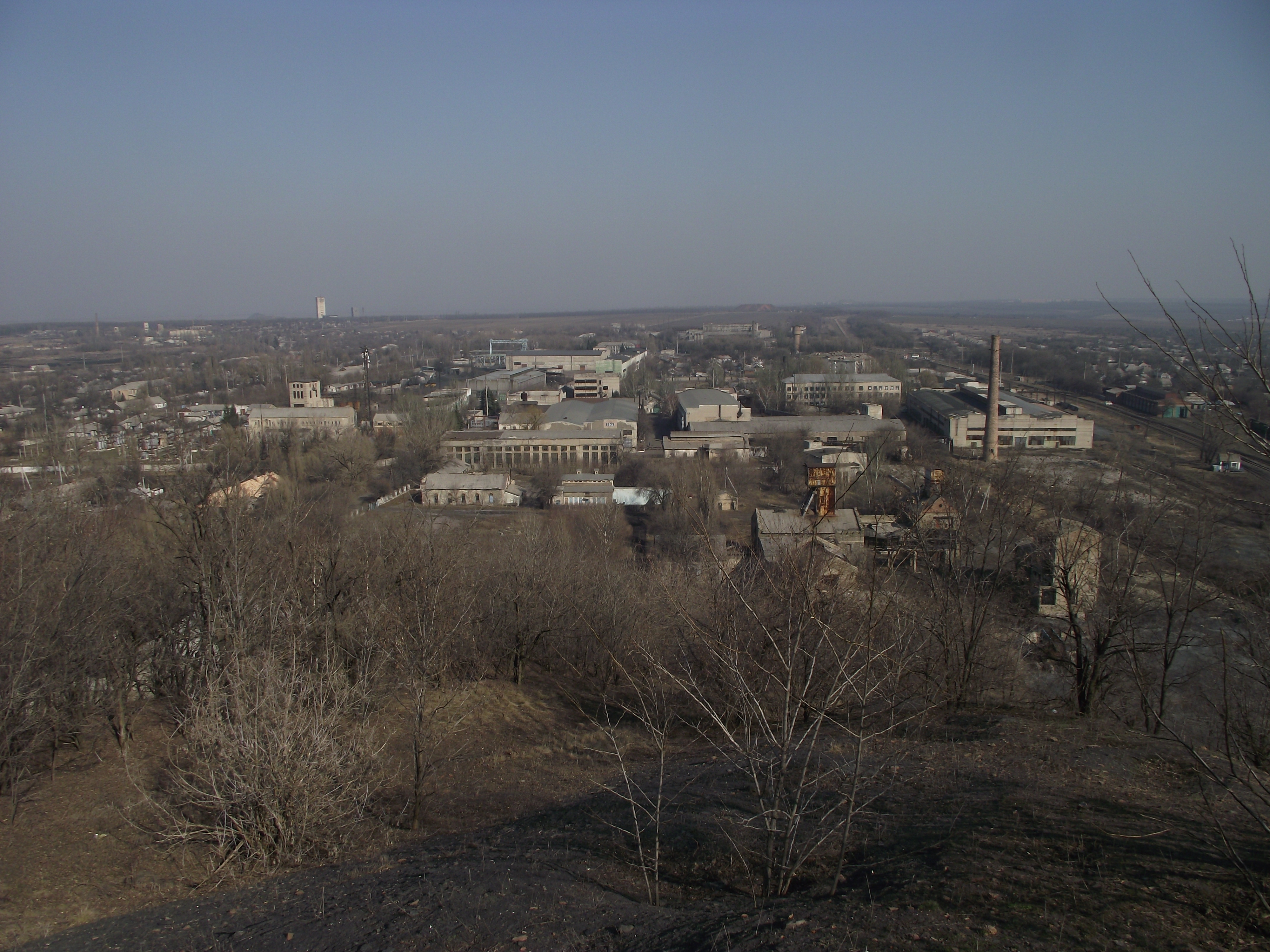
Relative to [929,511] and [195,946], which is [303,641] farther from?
[929,511]

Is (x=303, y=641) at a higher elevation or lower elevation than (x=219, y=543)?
lower

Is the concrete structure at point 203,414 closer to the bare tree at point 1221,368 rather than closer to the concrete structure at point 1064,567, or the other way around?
the concrete structure at point 1064,567

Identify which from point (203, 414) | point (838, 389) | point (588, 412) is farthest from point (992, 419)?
point (203, 414)

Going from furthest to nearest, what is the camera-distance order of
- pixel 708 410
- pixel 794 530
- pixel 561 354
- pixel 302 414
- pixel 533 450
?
pixel 561 354, pixel 708 410, pixel 302 414, pixel 533 450, pixel 794 530

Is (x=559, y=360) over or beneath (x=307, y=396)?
over

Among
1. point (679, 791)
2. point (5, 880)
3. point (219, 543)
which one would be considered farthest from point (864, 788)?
point (219, 543)

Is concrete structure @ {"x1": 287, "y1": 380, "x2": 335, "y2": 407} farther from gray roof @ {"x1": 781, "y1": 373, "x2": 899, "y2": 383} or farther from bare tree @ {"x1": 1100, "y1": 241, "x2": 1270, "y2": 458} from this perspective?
bare tree @ {"x1": 1100, "y1": 241, "x2": 1270, "y2": 458}

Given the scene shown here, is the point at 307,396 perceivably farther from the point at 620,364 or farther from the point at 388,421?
the point at 620,364
